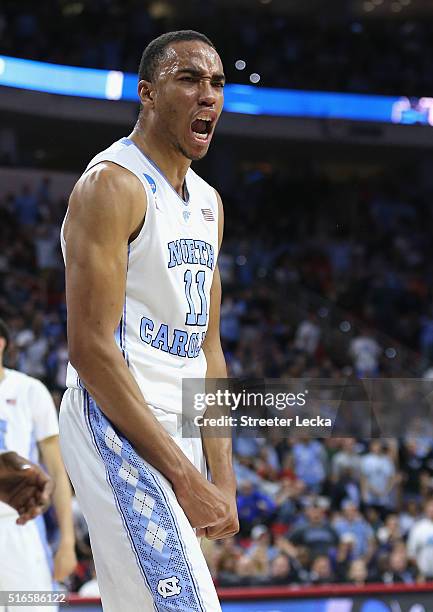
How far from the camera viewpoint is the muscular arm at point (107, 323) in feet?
8.11

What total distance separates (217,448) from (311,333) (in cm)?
1065

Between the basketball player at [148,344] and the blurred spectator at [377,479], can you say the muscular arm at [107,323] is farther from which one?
the blurred spectator at [377,479]

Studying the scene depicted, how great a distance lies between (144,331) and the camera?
8.71 feet

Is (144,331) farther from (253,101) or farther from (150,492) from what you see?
(253,101)

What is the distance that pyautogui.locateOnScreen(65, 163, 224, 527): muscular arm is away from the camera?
2.47 m

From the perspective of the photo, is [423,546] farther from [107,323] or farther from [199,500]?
[107,323]

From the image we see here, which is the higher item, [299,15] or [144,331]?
[299,15]

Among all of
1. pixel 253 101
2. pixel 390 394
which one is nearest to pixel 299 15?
pixel 253 101

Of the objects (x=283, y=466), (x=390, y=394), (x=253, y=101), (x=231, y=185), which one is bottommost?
(x=283, y=466)

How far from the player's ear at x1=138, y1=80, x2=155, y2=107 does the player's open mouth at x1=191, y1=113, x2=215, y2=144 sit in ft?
0.49

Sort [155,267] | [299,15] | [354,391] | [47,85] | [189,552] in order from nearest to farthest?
[189,552]
[155,267]
[354,391]
[47,85]
[299,15]

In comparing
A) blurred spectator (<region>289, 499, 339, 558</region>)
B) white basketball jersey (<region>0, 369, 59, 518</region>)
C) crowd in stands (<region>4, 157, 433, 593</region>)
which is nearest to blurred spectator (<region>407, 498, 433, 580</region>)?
crowd in stands (<region>4, 157, 433, 593</region>)

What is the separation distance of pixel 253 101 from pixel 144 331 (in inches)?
521

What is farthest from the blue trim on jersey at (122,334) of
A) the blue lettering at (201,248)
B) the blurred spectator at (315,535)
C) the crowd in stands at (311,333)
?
the blurred spectator at (315,535)
